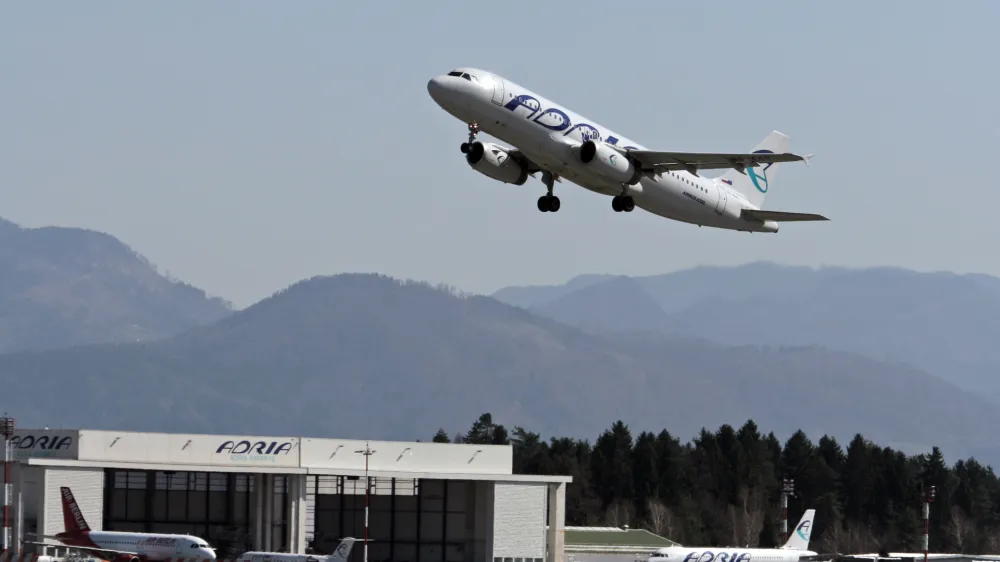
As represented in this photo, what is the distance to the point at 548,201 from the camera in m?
68.5

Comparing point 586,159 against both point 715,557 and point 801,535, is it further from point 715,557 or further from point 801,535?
point 801,535

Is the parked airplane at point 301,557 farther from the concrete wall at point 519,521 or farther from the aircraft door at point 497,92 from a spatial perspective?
the aircraft door at point 497,92

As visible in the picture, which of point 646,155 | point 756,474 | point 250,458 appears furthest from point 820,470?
point 646,155

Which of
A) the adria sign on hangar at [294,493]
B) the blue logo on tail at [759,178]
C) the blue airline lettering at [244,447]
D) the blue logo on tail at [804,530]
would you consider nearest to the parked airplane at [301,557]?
the adria sign on hangar at [294,493]

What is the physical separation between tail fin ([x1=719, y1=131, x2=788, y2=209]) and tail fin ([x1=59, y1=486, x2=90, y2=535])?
37186 mm

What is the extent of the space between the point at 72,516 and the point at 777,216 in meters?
39.3

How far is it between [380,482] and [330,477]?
3.64 m

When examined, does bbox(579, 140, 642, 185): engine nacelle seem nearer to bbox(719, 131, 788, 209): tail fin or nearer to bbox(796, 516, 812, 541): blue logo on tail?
bbox(719, 131, 788, 209): tail fin

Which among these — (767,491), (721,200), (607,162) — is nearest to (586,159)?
(607,162)

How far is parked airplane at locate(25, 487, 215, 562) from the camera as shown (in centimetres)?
8244

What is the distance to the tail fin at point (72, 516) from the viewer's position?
8262 cm

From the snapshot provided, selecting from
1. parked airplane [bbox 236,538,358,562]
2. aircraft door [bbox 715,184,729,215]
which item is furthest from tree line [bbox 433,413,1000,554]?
aircraft door [bbox 715,184,729,215]

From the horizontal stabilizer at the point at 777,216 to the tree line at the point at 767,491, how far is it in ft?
226

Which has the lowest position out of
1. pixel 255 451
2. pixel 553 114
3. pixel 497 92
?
pixel 255 451
